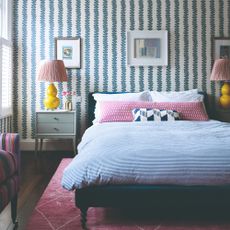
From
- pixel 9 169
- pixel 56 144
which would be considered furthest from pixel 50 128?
pixel 9 169

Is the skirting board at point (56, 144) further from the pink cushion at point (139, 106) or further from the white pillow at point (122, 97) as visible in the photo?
the pink cushion at point (139, 106)

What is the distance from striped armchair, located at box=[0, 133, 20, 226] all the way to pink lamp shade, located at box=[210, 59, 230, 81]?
3.21 meters

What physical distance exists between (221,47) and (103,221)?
Result: 3633 mm

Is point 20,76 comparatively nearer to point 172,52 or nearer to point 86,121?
point 86,121

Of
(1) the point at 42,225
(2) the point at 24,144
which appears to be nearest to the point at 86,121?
(2) the point at 24,144

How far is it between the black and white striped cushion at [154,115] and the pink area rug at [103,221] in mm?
1651

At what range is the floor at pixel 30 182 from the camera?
2573mm

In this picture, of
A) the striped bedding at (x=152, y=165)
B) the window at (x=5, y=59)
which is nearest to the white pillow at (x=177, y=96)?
the window at (x=5, y=59)

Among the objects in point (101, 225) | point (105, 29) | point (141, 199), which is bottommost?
point (101, 225)

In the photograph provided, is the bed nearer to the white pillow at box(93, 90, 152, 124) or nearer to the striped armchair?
the striped armchair

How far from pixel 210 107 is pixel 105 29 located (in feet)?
6.55

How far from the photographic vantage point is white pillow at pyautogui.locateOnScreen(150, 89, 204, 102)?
186 inches

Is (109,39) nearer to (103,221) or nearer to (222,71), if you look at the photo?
(222,71)

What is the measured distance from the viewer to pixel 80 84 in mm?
5137
